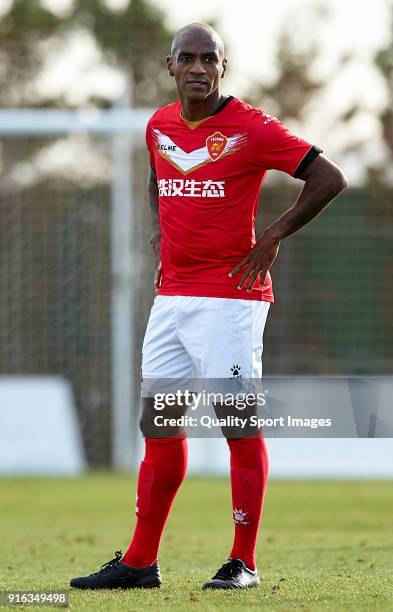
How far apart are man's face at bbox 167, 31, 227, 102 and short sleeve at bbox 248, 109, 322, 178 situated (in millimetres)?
237

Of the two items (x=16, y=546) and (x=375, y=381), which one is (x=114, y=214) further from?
(x=375, y=381)

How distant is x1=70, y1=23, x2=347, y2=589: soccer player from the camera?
515cm

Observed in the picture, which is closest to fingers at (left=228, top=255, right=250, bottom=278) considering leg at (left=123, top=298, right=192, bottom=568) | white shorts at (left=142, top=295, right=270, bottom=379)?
white shorts at (left=142, top=295, right=270, bottom=379)

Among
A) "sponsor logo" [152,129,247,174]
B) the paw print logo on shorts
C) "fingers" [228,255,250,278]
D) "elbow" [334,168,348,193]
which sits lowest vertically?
the paw print logo on shorts

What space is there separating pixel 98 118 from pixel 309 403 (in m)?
8.64

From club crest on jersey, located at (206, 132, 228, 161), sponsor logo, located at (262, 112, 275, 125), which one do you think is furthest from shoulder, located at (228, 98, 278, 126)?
club crest on jersey, located at (206, 132, 228, 161)

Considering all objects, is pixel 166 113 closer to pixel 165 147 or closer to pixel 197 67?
pixel 165 147

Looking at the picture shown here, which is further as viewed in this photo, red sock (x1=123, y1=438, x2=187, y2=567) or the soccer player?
red sock (x1=123, y1=438, x2=187, y2=567)

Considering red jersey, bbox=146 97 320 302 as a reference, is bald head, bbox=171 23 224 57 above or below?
above

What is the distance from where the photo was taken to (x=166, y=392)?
5.27 m

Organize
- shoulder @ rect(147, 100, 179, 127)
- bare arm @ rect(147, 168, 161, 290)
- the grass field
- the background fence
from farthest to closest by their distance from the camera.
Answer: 1. the background fence
2. bare arm @ rect(147, 168, 161, 290)
3. shoulder @ rect(147, 100, 179, 127)
4. the grass field

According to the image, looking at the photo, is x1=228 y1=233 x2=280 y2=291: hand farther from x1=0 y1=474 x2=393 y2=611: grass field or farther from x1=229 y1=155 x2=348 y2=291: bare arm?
x1=0 y1=474 x2=393 y2=611: grass field

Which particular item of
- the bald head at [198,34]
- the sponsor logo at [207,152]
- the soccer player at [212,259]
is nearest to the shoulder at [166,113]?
the soccer player at [212,259]

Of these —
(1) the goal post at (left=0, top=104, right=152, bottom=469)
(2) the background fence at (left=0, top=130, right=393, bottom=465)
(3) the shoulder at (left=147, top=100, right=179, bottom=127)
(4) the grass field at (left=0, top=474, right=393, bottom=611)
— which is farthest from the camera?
(2) the background fence at (left=0, top=130, right=393, bottom=465)
